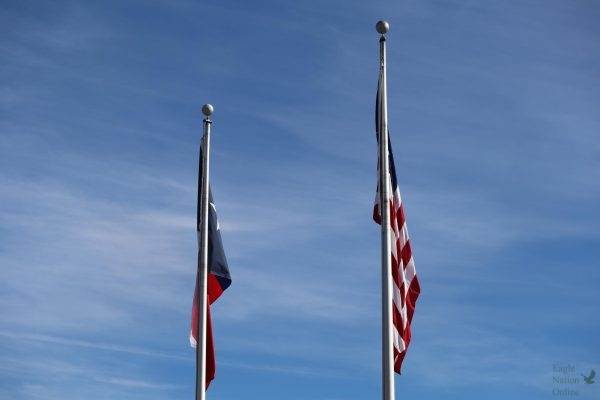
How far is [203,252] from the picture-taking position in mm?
33812

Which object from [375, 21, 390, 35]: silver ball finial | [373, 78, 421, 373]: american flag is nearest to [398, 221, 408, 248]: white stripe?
[373, 78, 421, 373]: american flag

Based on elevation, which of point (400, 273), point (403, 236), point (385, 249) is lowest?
point (400, 273)

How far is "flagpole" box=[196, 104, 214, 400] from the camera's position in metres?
32.6

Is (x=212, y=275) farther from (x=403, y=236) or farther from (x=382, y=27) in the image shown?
(x=382, y=27)

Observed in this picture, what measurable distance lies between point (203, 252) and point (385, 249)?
805 cm

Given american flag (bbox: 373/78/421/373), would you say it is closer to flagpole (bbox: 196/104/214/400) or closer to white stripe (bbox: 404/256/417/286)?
white stripe (bbox: 404/256/417/286)

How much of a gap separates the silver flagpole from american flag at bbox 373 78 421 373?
248mm

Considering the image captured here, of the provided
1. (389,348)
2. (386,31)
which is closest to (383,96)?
(386,31)

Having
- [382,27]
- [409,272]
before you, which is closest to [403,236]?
[409,272]

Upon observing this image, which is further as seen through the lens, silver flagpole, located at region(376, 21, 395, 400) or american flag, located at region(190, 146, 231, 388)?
american flag, located at region(190, 146, 231, 388)

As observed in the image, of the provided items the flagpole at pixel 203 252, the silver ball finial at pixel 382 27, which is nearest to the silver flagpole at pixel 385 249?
the silver ball finial at pixel 382 27

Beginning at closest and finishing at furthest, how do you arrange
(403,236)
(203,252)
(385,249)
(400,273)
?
(385,249)
(400,273)
(403,236)
(203,252)

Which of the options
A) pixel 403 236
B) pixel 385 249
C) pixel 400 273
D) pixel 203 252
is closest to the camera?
pixel 385 249

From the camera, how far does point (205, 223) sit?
34.1 m
